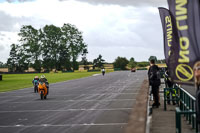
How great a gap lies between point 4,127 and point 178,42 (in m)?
6.66

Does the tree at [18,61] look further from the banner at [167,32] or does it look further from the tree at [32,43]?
the banner at [167,32]

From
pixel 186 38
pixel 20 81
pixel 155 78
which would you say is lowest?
pixel 20 81

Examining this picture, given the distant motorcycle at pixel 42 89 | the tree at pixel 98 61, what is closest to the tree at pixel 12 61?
the tree at pixel 98 61

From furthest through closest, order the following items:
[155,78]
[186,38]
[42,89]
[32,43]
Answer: [32,43] → [42,89] → [155,78] → [186,38]

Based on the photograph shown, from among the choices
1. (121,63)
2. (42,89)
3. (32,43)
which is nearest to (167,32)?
(42,89)

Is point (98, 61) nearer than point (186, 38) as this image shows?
No

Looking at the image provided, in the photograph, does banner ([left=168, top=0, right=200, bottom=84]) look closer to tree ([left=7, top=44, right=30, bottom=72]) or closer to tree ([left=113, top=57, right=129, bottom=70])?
tree ([left=7, top=44, right=30, bottom=72])

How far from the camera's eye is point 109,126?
934 cm

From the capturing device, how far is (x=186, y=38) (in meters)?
4.90

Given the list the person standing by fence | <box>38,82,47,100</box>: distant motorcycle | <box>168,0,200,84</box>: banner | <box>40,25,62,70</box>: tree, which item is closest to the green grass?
<box>38,82,47,100</box>: distant motorcycle

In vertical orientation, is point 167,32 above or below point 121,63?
below

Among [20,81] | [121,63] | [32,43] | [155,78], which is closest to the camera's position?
[155,78]

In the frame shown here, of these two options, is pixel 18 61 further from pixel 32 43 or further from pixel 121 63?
pixel 121 63

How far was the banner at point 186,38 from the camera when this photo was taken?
4.79 m
